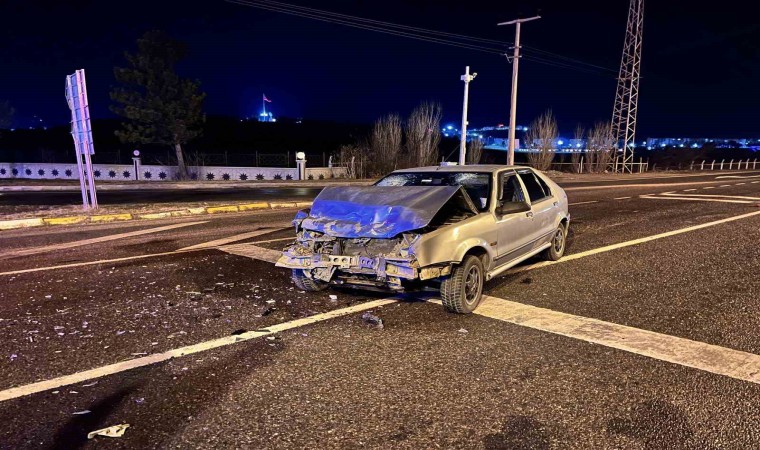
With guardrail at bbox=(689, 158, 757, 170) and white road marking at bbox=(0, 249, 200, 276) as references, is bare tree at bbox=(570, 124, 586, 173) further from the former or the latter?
white road marking at bbox=(0, 249, 200, 276)

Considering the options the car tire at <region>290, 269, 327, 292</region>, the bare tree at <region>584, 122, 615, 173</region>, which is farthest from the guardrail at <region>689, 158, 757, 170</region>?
the car tire at <region>290, 269, 327, 292</region>

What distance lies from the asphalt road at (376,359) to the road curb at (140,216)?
528 cm

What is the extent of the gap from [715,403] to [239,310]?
4392 millimetres

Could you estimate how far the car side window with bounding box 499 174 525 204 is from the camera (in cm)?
671

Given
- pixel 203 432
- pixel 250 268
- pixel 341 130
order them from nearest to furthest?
pixel 203 432
pixel 250 268
pixel 341 130

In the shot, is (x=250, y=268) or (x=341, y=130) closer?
(x=250, y=268)

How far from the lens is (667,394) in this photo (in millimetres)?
3639

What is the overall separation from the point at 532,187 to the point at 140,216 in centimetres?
1070

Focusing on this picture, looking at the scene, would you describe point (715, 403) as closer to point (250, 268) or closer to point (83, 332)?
point (83, 332)

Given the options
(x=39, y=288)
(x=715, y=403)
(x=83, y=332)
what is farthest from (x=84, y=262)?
(x=715, y=403)

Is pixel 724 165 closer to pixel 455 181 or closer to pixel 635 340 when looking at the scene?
pixel 455 181

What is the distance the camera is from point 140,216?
44.6 ft

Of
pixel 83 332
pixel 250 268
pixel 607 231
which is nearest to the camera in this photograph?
pixel 83 332

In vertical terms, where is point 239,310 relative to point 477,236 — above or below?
below
